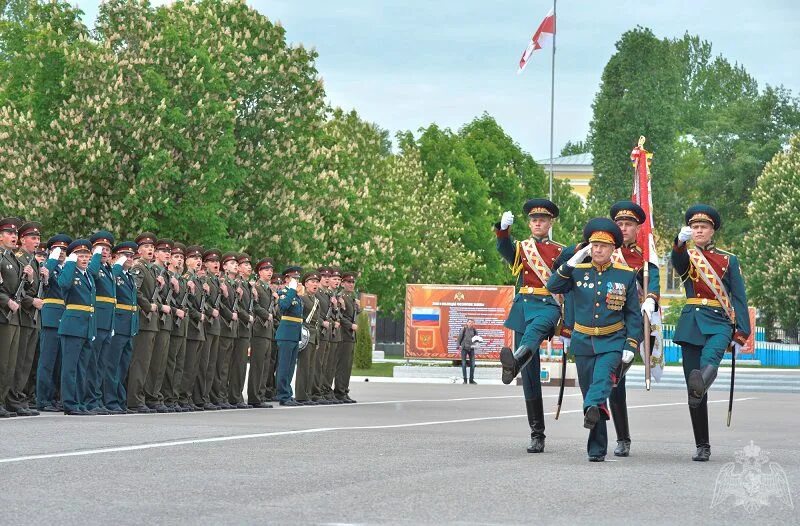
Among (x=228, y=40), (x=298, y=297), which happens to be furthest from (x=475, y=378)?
(x=298, y=297)

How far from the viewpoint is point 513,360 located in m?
13.4

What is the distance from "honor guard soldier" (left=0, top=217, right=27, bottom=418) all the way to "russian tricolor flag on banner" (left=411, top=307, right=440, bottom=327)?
27393 mm

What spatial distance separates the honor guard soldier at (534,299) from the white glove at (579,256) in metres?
0.58

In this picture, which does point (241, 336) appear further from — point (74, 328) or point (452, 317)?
point (452, 317)

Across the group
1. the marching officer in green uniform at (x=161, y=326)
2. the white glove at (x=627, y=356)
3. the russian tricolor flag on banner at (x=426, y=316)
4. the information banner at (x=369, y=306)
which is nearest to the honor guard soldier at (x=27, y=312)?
the marching officer in green uniform at (x=161, y=326)

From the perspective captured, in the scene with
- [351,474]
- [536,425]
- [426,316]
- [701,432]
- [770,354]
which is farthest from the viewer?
[770,354]

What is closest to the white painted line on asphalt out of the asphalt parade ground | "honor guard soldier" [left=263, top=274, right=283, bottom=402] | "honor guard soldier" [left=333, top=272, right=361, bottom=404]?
the asphalt parade ground

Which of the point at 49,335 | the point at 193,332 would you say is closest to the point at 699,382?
the point at 49,335

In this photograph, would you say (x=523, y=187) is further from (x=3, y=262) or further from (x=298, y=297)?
(x=3, y=262)

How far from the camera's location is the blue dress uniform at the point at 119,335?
19625 millimetres

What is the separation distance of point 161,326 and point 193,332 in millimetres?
934

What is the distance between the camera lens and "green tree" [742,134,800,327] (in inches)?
2534

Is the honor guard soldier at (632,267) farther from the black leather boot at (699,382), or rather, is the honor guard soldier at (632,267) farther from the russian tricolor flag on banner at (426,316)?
the russian tricolor flag on banner at (426,316)

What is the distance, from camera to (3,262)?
18.0 metres
